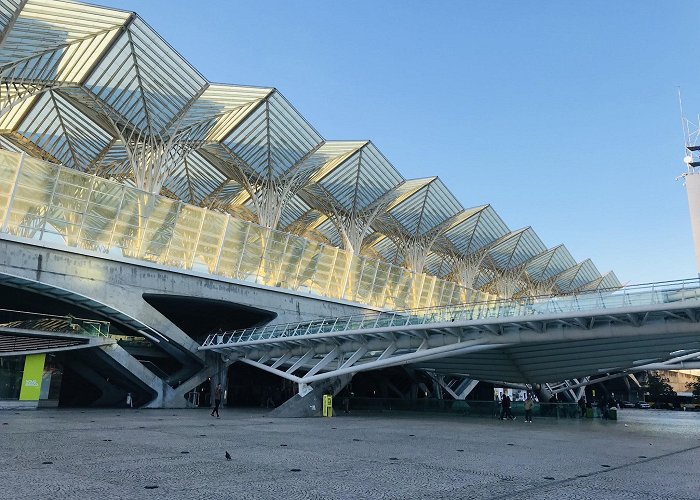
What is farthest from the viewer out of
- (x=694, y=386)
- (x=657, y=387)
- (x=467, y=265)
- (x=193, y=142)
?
(x=694, y=386)

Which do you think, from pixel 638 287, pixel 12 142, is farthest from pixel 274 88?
pixel 638 287

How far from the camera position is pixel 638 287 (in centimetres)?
2111

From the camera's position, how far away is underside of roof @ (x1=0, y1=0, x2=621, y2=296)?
29844mm

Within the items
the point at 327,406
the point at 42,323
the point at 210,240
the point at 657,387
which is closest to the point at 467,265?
the point at 210,240

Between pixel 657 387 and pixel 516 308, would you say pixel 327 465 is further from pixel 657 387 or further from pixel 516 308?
pixel 657 387

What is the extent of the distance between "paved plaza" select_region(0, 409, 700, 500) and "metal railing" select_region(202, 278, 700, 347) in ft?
18.9

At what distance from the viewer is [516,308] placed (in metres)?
23.8

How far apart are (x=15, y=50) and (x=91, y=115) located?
9428mm

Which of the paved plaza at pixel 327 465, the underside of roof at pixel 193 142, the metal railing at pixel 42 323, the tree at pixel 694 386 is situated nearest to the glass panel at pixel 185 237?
the underside of roof at pixel 193 142

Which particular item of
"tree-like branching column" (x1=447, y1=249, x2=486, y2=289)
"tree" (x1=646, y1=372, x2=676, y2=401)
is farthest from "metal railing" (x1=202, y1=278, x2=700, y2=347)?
"tree" (x1=646, y1=372, x2=676, y2=401)

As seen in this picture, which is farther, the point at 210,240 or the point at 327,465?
the point at 210,240

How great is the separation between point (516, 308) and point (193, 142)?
1038 inches

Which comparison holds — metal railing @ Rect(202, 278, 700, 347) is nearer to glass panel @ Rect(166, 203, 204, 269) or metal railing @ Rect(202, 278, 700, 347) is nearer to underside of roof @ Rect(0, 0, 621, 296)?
glass panel @ Rect(166, 203, 204, 269)

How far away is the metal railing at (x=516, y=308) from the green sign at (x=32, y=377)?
12.0 meters
